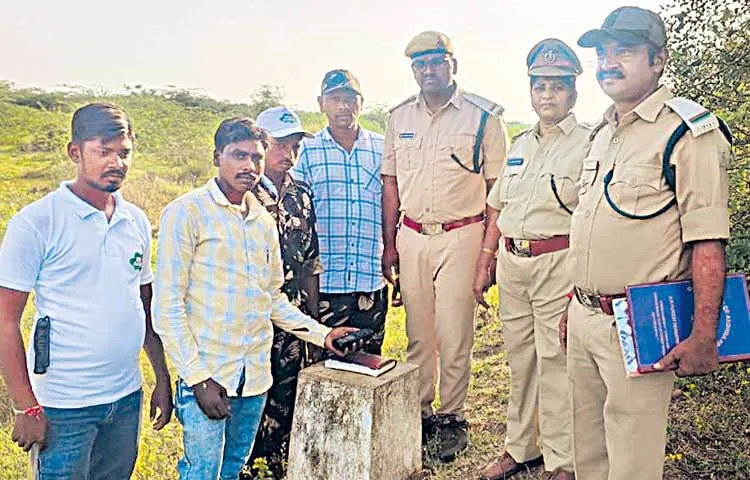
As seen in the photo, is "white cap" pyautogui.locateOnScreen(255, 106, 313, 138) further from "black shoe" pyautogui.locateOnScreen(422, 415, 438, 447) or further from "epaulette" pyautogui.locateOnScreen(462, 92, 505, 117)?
"black shoe" pyautogui.locateOnScreen(422, 415, 438, 447)

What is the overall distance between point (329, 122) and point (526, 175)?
119 centimetres

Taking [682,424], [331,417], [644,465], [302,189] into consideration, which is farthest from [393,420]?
[682,424]

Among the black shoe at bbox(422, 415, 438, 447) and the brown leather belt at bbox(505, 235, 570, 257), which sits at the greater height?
the brown leather belt at bbox(505, 235, 570, 257)

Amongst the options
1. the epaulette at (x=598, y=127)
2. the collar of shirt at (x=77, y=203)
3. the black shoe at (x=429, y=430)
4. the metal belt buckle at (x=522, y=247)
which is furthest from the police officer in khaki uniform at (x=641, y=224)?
the collar of shirt at (x=77, y=203)

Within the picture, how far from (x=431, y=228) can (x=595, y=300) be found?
1400 millimetres

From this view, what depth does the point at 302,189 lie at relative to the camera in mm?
3549

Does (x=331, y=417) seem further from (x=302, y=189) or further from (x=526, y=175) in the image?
(x=526, y=175)

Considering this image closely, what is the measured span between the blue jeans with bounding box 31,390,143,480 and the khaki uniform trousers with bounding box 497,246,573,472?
6.02 ft

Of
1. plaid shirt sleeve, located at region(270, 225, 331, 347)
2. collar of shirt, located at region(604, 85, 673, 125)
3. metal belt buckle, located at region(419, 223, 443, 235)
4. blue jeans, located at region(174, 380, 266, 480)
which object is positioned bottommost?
blue jeans, located at region(174, 380, 266, 480)

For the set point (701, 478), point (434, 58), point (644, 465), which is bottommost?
point (701, 478)

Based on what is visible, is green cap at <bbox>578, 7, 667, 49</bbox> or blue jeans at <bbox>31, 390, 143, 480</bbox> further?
green cap at <bbox>578, 7, 667, 49</bbox>

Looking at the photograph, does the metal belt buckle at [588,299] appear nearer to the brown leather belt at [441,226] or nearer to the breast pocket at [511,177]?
the breast pocket at [511,177]

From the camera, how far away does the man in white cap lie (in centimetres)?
337

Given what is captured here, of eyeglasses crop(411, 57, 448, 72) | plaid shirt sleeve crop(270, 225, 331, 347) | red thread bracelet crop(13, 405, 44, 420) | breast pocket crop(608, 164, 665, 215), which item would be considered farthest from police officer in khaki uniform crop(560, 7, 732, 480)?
red thread bracelet crop(13, 405, 44, 420)
